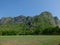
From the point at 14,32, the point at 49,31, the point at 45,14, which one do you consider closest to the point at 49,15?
the point at 45,14

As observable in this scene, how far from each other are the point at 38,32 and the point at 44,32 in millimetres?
2602

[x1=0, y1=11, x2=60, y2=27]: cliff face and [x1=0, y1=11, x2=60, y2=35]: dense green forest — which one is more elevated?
[x1=0, y1=11, x2=60, y2=27]: cliff face

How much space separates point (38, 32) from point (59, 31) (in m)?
8.86

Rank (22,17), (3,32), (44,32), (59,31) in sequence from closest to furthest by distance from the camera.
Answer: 1. (3,32)
2. (59,31)
3. (44,32)
4. (22,17)

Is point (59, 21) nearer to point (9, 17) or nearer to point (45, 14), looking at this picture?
point (45, 14)

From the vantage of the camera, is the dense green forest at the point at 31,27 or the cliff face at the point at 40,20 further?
the cliff face at the point at 40,20

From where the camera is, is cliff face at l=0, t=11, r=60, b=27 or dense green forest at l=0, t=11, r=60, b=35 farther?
cliff face at l=0, t=11, r=60, b=27

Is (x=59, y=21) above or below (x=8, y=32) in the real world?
above

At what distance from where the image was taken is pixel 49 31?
63094 millimetres

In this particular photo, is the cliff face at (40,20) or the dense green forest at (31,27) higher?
the cliff face at (40,20)

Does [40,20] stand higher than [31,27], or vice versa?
[40,20]

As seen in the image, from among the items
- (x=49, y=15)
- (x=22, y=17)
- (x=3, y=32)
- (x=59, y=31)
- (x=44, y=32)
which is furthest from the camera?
(x=22, y=17)

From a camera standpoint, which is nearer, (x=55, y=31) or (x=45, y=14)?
(x=55, y=31)

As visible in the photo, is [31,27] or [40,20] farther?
[40,20]
